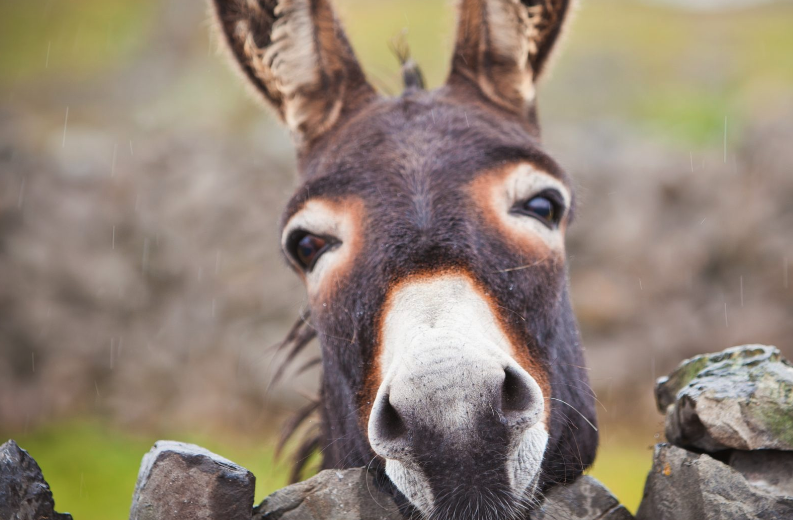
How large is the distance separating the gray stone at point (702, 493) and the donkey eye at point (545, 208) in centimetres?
90

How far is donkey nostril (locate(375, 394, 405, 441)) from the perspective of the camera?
1649mm

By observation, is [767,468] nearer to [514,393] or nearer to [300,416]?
[514,393]

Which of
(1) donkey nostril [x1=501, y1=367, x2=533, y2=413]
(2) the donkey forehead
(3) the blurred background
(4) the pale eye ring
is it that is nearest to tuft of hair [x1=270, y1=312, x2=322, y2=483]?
(4) the pale eye ring

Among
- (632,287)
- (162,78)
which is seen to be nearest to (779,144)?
(632,287)

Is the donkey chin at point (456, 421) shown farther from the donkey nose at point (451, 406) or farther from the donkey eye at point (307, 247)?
the donkey eye at point (307, 247)

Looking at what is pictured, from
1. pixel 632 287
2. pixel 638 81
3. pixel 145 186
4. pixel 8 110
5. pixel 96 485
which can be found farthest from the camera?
pixel 638 81

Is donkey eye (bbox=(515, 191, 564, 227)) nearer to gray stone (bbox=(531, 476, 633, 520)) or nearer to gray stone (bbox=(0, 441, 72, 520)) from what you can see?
gray stone (bbox=(531, 476, 633, 520))

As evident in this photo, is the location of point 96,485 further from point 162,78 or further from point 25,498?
point 162,78

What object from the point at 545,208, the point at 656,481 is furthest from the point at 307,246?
the point at 656,481

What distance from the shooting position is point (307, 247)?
246cm

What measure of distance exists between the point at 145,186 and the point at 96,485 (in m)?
4.90

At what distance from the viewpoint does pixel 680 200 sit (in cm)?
1033

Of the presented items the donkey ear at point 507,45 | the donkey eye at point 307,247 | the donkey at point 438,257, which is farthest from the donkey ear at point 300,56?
the donkey eye at point 307,247

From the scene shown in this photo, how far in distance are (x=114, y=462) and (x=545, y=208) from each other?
8276mm
